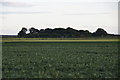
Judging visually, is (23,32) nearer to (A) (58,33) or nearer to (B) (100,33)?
(A) (58,33)

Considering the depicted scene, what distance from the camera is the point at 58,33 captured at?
535ft

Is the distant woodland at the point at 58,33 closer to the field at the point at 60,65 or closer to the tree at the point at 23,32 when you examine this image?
the tree at the point at 23,32

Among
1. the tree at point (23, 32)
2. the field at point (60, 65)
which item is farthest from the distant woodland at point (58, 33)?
the field at point (60, 65)

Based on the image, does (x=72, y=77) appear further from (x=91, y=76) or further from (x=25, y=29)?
(x=25, y=29)

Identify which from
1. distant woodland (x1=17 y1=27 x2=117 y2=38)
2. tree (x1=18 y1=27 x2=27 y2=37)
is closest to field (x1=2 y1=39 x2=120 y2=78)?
distant woodland (x1=17 y1=27 x2=117 y2=38)

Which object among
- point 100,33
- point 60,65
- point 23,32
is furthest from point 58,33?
point 60,65

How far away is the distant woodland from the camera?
161 metres

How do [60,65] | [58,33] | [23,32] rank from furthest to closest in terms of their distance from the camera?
[23,32], [58,33], [60,65]

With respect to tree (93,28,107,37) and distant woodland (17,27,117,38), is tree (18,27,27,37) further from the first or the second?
tree (93,28,107,37)

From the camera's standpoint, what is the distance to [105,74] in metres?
16.6

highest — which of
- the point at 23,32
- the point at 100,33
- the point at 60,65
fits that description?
the point at 23,32

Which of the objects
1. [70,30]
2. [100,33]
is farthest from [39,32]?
[100,33]

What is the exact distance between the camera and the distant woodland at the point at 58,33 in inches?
6348

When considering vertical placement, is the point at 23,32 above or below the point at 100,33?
above
